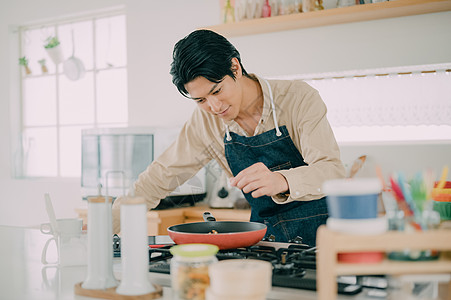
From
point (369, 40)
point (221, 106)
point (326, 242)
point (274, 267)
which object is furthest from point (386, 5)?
point (326, 242)

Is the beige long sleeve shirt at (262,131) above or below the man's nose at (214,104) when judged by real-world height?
below

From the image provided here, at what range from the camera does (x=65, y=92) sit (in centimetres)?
487

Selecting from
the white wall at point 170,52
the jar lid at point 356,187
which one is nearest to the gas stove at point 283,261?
the jar lid at point 356,187

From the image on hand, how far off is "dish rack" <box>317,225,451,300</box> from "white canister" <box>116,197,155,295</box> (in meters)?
0.40

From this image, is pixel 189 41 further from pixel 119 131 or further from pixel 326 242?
pixel 119 131

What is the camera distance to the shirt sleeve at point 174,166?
78.9 inches

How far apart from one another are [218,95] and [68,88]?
3.38 m

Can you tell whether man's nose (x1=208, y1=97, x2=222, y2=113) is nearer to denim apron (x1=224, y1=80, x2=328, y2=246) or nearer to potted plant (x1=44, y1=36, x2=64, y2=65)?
denim apron (x1=224, y1=80, x2=328, y2=246)

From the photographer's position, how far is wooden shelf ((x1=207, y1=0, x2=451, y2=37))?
2862mm

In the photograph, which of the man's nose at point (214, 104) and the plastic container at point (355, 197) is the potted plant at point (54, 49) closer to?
the man's nose at point (214, 104)

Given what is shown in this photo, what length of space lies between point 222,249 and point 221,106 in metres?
0.65

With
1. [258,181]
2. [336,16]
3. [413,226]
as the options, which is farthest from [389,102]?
[413,226]

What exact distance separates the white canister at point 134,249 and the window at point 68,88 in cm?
354

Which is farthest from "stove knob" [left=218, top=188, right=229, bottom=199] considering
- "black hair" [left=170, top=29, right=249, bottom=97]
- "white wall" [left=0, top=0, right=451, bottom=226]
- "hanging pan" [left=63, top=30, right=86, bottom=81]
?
"hanging pan" [left=63, top=30, right=86, bottom=81]
